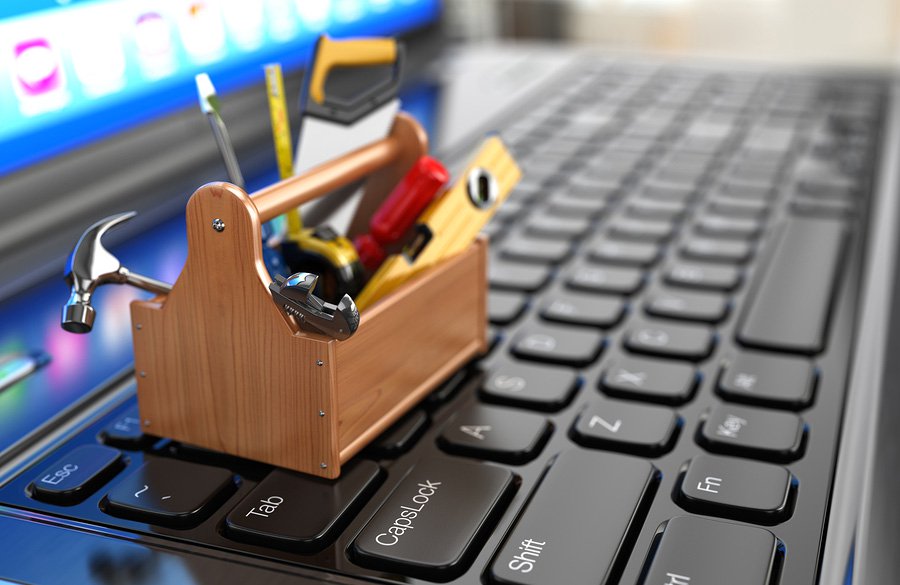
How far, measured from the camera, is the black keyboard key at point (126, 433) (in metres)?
0.35

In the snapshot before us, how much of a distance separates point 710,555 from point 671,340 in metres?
0.16

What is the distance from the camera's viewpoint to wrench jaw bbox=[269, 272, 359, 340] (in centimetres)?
30

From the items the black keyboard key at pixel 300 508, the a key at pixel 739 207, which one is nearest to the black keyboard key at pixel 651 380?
the black keyboard key at pixel 300 508

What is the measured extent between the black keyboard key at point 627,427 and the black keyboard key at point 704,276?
5.6 inches

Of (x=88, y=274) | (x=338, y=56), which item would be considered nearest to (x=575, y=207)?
(x=338, y=56)

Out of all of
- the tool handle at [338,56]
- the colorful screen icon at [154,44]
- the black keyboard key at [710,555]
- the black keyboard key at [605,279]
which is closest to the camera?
the black keyboard key at [710,555]

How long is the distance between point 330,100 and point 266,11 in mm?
382

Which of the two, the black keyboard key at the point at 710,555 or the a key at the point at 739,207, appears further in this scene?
the a key at the point at 739,207

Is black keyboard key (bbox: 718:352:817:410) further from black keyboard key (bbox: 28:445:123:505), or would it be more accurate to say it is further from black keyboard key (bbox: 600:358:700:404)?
black keyboard key (bbox: 28:445:123:505)

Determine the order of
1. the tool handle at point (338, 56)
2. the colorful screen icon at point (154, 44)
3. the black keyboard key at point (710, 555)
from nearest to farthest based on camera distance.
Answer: the black keyboard key at point (710, 555) → the tool handle at point (338, 56) → the colorful screen icon at point (154, 44)

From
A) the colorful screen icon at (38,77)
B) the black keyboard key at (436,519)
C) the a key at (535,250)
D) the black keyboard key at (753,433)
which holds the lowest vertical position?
the black keyboard key at (753,433)

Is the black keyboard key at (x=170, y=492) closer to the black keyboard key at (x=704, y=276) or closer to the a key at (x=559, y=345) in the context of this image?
the a key at (x=559, y=345)

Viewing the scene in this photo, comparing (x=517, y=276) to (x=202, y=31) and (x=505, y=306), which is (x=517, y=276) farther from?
(x=202, y=31)

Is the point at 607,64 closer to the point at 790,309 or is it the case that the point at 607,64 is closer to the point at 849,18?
the point at 790,309
